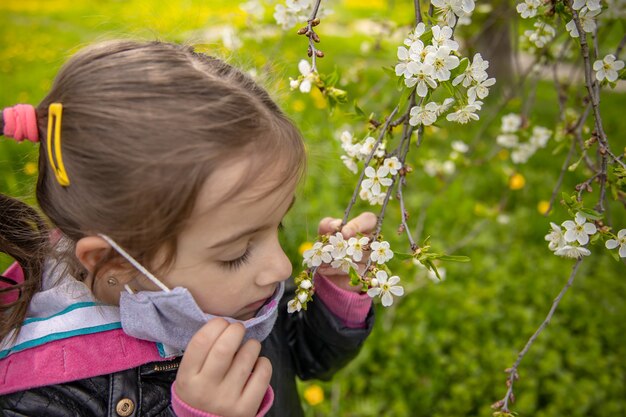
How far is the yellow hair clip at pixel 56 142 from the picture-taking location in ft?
3.27

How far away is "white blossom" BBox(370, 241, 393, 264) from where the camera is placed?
1.07 meters

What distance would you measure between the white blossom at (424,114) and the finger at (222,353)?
51 centimetres

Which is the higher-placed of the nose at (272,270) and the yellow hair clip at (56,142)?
the yellow hair clip at (56,142)

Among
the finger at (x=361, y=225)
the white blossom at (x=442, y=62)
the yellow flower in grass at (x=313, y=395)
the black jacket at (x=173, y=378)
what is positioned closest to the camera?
the white blossom at (x=442, y=62)

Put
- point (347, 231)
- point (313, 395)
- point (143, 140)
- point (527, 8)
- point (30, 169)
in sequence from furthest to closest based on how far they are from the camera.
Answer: point (30, 169) → point (313, 395) → point (347, 231) → point (527, 8) → point (143, 140)

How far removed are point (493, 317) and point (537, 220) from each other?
877 mm

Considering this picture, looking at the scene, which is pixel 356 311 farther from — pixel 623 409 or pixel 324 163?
pixel 324 163

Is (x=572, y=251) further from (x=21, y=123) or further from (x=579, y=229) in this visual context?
(x=21, y=123)

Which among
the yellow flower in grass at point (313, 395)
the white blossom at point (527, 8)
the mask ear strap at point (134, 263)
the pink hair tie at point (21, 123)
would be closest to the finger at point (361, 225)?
the mask ear strap at point (134, 263)

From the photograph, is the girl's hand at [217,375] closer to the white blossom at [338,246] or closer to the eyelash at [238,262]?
the eyelash at [238,262]

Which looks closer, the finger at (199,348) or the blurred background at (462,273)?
the finger at (199,348)

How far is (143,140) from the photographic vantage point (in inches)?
38.4

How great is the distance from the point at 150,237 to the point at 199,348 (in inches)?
8.6

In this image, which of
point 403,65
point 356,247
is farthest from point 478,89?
point 356,247
